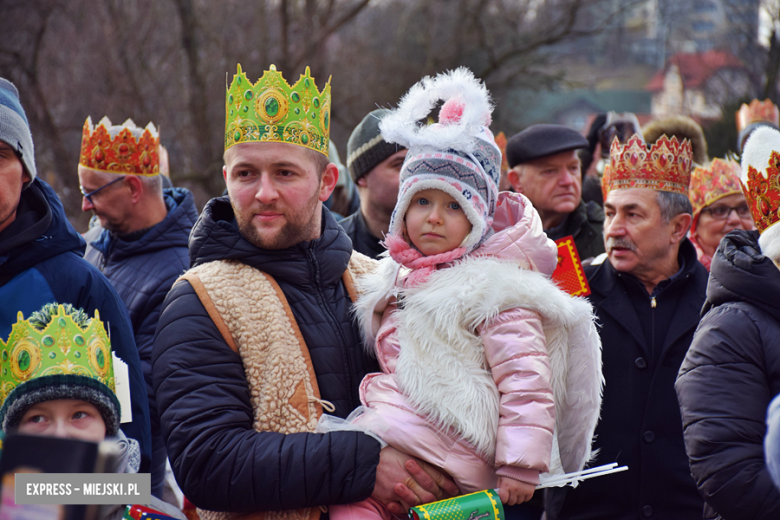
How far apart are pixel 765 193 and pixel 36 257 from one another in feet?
8.22

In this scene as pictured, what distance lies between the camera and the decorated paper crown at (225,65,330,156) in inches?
101

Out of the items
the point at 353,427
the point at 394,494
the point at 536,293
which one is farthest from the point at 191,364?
the point at 536,293

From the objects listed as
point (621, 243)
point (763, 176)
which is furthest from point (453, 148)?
point (621, 243)

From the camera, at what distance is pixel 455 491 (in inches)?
90.7

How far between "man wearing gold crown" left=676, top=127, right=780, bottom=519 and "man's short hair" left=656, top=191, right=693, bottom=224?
3.67ft

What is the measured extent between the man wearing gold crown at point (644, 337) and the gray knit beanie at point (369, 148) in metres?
1.24

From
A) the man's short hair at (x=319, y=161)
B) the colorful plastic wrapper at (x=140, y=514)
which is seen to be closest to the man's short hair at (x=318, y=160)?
the man's short hair at (x=319, y=161)

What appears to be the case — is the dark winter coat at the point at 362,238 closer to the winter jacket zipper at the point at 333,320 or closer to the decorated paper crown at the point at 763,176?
the winter jacket zipper at the point at 333,320

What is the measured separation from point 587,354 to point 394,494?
83cm

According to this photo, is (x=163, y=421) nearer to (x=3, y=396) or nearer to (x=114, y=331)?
(x=3, y=396)

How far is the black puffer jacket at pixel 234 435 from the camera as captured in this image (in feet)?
7.09

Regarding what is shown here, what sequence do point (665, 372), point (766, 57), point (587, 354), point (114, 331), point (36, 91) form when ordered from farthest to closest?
point (766, 57) → point (36, 91) → point (665, 372) → point (114, 331) → point (587, 354)

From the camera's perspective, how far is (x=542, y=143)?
15.4 ft

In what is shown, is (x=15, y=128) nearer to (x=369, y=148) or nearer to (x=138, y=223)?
(x=138, y=223)
